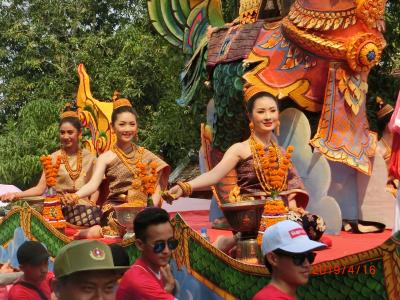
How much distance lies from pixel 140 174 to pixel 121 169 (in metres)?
0.58

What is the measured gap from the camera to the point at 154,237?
313cm

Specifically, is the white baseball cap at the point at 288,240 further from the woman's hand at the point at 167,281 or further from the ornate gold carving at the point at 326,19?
the ornate gold carving at the point at 326,19

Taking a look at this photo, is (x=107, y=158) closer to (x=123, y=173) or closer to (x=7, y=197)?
(x=123, y=173)

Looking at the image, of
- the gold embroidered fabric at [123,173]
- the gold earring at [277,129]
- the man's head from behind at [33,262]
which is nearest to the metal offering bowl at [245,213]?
the gold earring at [277,129]

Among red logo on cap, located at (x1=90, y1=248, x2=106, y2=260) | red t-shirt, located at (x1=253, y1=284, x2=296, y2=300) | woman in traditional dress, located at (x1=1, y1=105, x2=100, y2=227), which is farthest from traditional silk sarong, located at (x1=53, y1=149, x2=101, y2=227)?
red logo on cap, located at (x1=90, y1=248, x2=106, y2=260)

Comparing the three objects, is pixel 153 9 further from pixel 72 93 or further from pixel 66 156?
pixel 72 93

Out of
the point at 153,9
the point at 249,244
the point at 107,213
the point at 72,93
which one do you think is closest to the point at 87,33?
the point at 72,93

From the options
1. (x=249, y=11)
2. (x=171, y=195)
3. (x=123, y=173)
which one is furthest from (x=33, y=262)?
(x=249, y=11)

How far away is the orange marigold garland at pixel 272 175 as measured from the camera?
160 inches

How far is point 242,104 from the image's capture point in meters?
5.91

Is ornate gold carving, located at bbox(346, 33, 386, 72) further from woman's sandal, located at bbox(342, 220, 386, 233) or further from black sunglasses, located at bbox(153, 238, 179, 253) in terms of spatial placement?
black sunglasses, located at bbox(153, 238, 179, 253)

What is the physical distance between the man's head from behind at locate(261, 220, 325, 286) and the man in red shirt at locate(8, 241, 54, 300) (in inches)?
33.1

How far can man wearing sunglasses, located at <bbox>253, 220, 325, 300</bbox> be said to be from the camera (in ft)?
8.80
